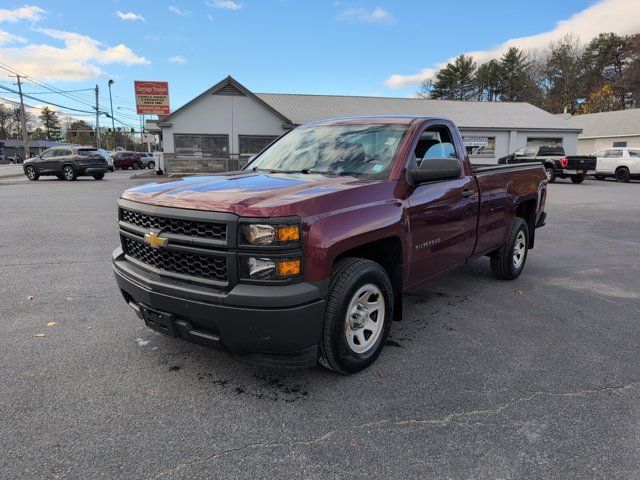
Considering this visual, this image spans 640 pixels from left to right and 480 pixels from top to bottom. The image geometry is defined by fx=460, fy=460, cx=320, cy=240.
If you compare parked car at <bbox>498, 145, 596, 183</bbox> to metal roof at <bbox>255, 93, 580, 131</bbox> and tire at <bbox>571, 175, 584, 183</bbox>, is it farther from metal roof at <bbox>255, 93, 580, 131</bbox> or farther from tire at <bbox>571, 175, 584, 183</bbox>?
metal roof at <bbox>255, 93, 580, 131</bbox>

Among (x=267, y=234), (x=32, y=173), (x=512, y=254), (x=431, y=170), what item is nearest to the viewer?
(x=267, y=234)

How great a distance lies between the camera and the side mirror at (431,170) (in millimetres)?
3559

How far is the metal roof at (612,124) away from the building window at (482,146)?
31.8 ft

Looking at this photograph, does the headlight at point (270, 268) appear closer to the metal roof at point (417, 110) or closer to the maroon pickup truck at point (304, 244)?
the maroon pickup truck at point (304, 244)

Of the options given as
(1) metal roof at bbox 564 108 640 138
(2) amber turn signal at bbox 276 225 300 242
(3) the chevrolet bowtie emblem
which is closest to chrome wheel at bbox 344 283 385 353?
(2) amber turn signal at bbox 276 225 300 242

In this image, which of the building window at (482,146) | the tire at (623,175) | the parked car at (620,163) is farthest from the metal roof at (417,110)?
the tire at (623,175)

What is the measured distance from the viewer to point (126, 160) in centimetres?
4538

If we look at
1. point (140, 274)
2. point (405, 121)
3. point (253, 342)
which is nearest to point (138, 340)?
point (140, 274)

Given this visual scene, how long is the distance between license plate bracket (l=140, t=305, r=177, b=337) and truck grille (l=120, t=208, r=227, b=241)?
54cm

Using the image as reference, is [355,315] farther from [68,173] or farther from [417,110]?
[417,110]

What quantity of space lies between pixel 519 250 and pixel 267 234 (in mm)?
4376

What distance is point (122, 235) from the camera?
3580 millimetres

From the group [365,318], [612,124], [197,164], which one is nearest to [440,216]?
[365,318]

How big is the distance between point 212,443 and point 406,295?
3126mm
